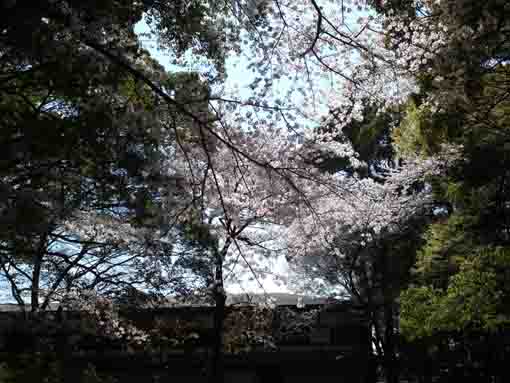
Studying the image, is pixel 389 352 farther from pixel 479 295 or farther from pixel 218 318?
pixel 479 295

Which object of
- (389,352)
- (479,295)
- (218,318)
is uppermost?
(479,295)

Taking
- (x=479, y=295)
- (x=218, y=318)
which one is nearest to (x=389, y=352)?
(x=218, y=318)

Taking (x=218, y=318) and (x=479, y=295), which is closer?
(x=479, y=295)

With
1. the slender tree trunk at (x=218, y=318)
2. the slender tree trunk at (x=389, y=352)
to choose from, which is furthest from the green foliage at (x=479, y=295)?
the slender tree trunk at (x=389, y=352)

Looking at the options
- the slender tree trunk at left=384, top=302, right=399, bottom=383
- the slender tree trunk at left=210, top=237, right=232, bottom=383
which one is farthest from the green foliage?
the slender tree trunk at left=384, top=302, right=399, bottom=383

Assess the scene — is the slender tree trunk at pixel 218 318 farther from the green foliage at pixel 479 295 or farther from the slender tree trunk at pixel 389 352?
the slender tree trunk at pixel 389 352

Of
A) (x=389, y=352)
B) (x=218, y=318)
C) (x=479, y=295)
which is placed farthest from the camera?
(x=389, y=352)

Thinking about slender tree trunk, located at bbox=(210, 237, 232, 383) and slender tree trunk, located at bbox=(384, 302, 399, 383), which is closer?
slender tree trunk, located at bbox=(210, 237, 232, 383)

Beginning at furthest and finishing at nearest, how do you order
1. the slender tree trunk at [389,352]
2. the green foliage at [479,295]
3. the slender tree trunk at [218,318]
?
the slender tree trunk at [389,352] → the slender tree trunk at [218,318] → the green foliage at [479,295]

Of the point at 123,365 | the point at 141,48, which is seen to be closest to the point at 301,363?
the point at 123,365

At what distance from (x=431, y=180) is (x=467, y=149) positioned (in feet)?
6.68

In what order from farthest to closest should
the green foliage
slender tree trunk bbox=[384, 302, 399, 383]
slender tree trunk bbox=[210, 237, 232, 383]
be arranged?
slender tree trunk bbox=[384, 302, 399, 383], slender tree trunk bbox=[210, 237, 232, 383], the green foliage

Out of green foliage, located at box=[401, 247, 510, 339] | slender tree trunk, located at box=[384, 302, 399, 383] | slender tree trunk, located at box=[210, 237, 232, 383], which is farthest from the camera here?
slender tree trunk, located at box=[384, 302, 399, 383]

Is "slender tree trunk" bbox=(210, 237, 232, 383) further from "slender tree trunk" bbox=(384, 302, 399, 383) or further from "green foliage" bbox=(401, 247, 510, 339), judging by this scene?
"slender tree trunk" bbox=(384, 302, 399, 383)
